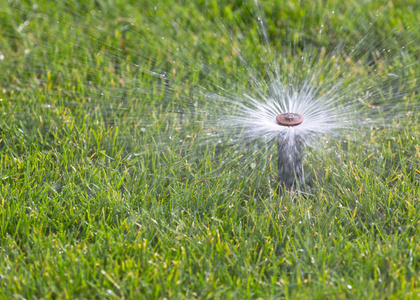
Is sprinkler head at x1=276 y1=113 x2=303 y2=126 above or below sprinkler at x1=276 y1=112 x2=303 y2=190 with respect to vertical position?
above

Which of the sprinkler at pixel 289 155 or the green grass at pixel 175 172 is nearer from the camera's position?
the green grass at pixel 175 172

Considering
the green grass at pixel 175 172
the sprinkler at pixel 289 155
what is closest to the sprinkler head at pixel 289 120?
the sprinkler at pixel 289 155

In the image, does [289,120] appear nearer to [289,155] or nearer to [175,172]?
[289,155]

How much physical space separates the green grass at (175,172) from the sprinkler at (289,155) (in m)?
0.09

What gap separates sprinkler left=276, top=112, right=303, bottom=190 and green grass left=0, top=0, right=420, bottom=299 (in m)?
0.09

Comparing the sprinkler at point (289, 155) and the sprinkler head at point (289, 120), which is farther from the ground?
the sprinkler head at point (289, 120)

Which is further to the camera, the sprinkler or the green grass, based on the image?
the sprinkler

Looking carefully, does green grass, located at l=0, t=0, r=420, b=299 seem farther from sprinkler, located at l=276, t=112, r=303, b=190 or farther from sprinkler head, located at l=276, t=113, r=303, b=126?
sprinkler head, located at l=276, t=113, r=303, b=126

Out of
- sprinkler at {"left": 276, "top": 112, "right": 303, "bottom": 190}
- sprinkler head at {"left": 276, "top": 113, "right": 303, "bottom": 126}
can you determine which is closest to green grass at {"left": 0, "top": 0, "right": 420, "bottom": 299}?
sprinkler at {"left": 276, "top": 112, "right": 303, "bottom": 190}

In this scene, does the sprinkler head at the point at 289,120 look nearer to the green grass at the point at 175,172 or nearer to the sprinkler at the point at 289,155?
the sprinkler at the point at 289,155

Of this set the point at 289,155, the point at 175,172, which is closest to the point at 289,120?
the point at 289,155

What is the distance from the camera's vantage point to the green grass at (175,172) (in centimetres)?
200

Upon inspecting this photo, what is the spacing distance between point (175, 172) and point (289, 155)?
623 mm

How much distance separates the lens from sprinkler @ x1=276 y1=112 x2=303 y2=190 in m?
2.38
